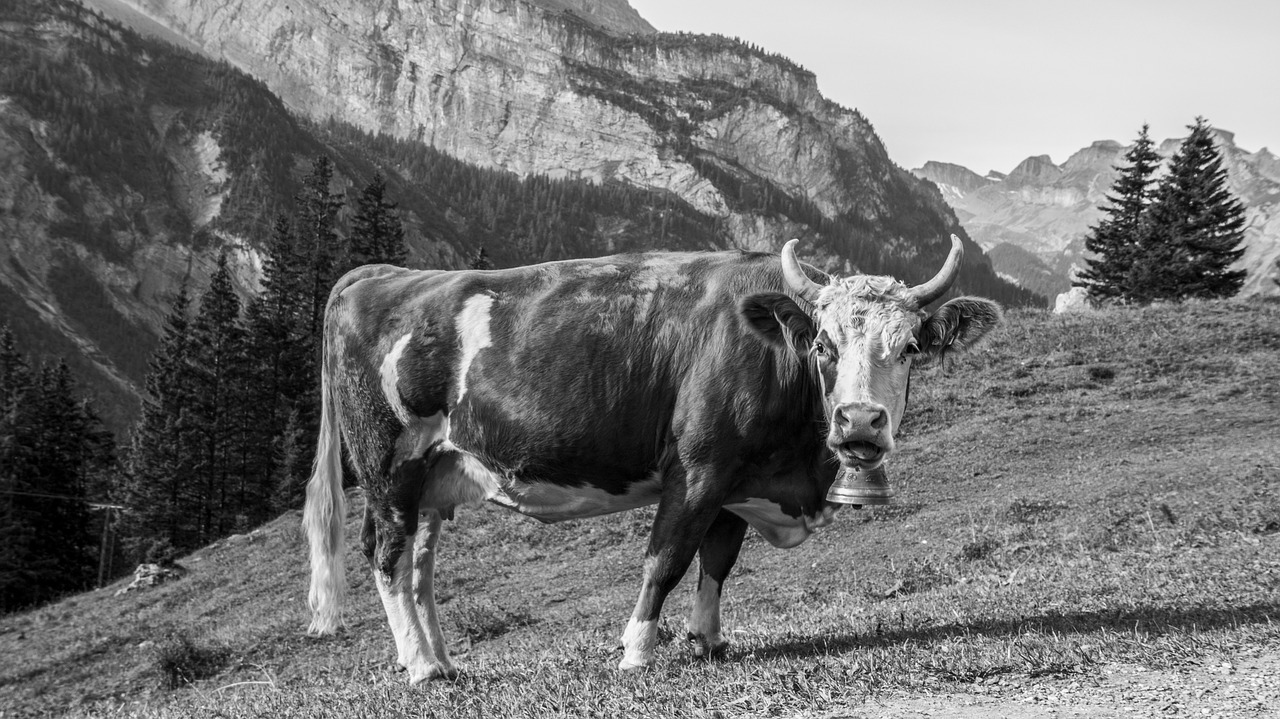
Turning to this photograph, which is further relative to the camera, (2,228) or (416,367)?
(2,228)

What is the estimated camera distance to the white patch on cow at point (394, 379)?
7.86m

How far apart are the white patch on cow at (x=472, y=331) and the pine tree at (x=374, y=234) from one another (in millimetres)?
47612

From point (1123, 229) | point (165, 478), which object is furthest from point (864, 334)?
point (1123, 229)

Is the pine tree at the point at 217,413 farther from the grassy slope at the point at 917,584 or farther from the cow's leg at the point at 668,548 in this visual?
the cow's leg at the point at 668,548

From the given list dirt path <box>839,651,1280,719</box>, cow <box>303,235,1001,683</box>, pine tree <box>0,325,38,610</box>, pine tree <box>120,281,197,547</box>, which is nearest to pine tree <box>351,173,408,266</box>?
pine tree <box>120,281,197,547</box>

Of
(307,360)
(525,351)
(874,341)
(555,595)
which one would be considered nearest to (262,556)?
(555,595)

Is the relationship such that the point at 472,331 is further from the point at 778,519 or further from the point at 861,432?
the point at 861,432

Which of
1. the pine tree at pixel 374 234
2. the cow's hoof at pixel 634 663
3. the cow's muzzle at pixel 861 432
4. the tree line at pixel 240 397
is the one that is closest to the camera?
the cow's muzzle at pixel 861 432

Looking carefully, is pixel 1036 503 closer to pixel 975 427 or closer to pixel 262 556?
pixel 975 427

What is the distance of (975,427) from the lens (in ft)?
72.3

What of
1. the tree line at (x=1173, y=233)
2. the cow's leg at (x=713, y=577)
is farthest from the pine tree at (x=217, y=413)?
the cow's leg at (x=713, y=577)

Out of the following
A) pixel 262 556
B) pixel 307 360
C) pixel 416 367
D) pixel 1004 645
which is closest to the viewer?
pixel 1004 645

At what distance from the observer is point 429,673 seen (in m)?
7.50

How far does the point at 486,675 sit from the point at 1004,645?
3.73 m
